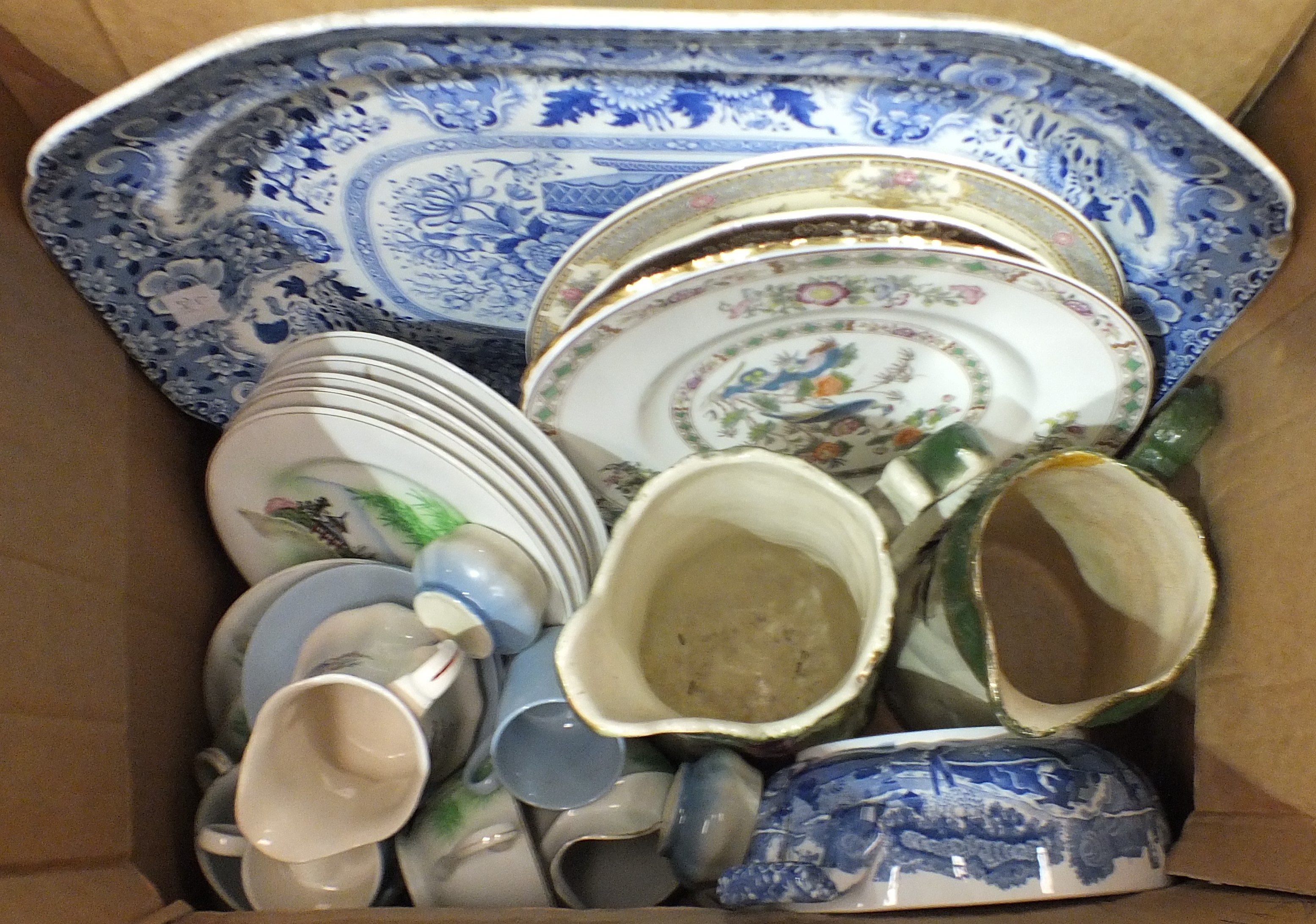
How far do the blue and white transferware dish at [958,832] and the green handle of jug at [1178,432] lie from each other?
19 centimetres

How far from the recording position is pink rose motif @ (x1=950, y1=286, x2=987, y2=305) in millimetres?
496

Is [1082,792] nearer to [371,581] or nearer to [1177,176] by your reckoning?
[1177,176]

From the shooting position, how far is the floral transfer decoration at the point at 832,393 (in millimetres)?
563

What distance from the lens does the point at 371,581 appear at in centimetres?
70

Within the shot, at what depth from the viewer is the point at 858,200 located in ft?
1.56

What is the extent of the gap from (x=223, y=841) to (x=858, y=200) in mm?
596

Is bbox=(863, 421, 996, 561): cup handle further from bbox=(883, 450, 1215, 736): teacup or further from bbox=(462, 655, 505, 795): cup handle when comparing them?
bbox=(462, 655, 505, 795): cup handle

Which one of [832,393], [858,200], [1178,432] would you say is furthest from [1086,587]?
[858,200]

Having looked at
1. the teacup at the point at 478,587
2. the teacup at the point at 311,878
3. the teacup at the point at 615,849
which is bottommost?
the teacup at the point at 311,878

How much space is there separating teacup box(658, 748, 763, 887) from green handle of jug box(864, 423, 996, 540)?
0.64 feet

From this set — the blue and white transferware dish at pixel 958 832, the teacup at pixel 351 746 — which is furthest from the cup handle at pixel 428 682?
the blue and white transferware dish at pixel 958 832

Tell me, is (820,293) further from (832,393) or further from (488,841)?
(488,841)

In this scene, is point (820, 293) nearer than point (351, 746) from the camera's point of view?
Yes

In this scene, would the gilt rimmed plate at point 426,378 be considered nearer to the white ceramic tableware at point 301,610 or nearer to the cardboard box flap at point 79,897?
the white ceramic tableware at point 301,610
